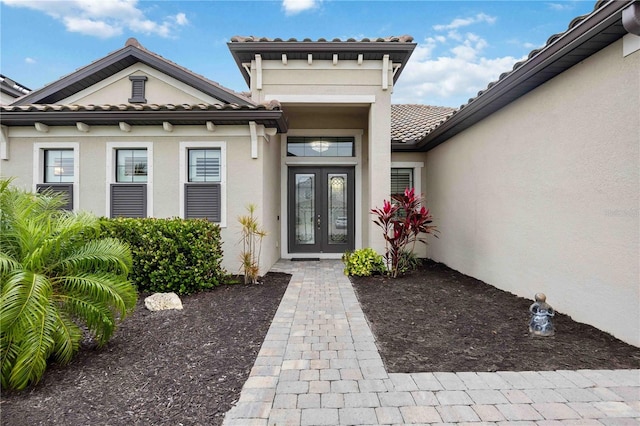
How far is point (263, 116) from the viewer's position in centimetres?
627

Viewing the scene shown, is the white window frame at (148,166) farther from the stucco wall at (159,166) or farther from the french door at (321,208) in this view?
the french door at (321,208)

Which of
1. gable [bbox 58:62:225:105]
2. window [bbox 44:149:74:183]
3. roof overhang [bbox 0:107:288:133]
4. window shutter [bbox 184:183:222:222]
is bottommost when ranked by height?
window shutter [bbox 184:183:222:222]

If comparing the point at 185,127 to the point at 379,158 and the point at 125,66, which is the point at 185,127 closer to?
the point at 125,66

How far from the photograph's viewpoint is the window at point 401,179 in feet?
30.8

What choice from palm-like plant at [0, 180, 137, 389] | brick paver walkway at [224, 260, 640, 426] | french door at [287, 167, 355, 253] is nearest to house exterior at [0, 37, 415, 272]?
french door at [287, 167, 355, 253]

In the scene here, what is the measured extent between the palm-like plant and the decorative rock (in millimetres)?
1311

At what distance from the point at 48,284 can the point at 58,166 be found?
5.80m

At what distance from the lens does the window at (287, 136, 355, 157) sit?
9.20 meters

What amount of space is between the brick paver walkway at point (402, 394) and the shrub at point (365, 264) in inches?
134

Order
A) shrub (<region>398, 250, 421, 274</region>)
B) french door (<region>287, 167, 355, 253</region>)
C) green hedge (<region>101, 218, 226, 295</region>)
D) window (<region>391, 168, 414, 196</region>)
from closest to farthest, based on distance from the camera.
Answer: green hedge (<region>101, 218, 226, 295</region>) → shrub (<region>398, 250, 421, 274</region>) → french door (<region>287, 167, 355, 253</region>) → window (<region>391, 168, 414, 196</region>)

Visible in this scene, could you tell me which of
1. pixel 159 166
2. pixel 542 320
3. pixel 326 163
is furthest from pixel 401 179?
pixel 159 166

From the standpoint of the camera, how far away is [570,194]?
13.5 feet

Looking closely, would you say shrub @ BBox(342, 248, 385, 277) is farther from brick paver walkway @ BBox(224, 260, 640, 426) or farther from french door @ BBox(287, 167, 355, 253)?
brick paver walkway @ BBox(224, 260, 640, 426)

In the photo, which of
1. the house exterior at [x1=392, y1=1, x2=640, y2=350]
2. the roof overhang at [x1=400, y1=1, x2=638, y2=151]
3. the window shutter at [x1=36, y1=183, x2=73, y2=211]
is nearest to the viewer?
the roof overhang at [x1=400, y1=1, x2=638, y2=151]
